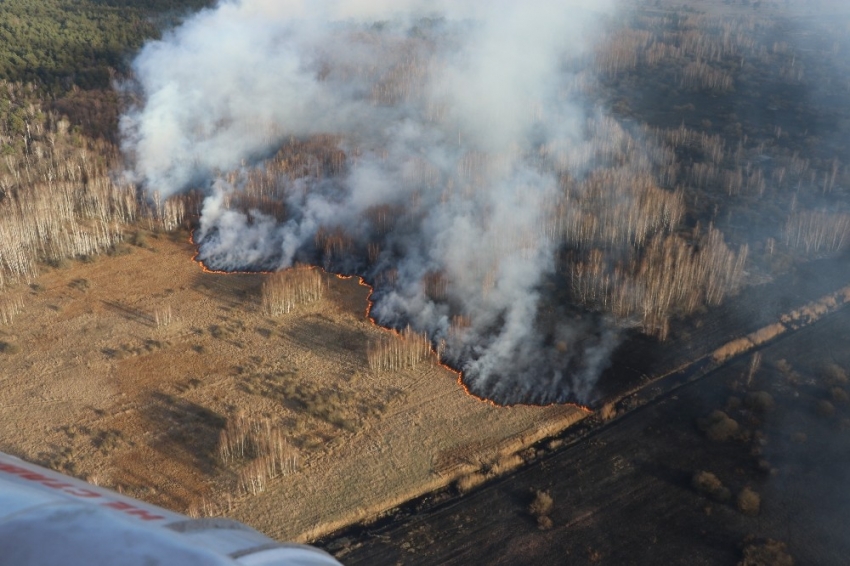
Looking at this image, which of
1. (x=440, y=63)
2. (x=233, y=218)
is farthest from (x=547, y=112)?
(x=233, y=218)

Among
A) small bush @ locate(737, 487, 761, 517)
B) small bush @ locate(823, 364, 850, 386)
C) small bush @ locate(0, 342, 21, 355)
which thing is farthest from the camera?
small bush @ locate(0, 342, 21, 355)

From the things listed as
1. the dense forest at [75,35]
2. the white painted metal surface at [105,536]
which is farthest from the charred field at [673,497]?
the dense forest at [75,35]

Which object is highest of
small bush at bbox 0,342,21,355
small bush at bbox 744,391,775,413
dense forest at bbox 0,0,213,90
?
dense forest at bbox 0,0,213,90

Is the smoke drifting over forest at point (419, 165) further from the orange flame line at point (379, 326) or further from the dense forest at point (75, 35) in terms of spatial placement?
the dense forest at point (75, 35)

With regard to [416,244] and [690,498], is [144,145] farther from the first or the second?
[690,498]

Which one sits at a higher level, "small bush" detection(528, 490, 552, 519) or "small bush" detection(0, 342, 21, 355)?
"small bush" detection(528, 490, 552, 519)

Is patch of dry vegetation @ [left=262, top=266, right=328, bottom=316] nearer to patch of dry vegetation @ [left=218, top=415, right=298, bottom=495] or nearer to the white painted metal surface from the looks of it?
patch of dry vegetation @ [left=218, top=415, right=298, bottom=495]

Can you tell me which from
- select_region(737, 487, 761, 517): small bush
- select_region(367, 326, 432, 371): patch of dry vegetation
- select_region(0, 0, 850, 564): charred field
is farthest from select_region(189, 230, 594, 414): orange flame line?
select_region(737, 487, 761, 517): small bush
